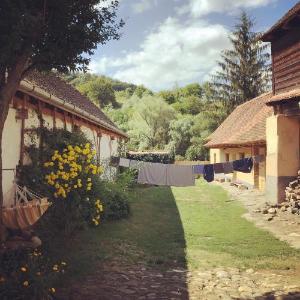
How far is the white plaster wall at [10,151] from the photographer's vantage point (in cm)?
727

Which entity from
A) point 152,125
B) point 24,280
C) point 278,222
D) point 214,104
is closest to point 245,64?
point 214,104

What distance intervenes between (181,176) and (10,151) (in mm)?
10513

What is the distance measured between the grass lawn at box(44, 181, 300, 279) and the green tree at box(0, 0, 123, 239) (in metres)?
3.14

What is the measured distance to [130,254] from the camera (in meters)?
8.04

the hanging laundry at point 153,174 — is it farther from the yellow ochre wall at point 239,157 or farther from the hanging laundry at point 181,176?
the yellow ochre wall at point 239,157

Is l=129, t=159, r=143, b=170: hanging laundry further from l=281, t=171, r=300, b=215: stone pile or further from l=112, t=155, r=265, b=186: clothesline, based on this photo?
l=281, t=171, r=300, b=215: stone pile

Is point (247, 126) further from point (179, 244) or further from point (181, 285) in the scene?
point (181, 285)

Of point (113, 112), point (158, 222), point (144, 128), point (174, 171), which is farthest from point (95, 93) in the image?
point (158, 222)

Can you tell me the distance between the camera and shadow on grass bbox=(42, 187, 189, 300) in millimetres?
5863

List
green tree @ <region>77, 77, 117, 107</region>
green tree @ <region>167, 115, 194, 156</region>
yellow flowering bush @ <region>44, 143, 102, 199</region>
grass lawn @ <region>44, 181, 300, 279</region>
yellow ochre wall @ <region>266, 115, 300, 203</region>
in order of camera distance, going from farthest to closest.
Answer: green tree @ <region>77, 77, 117, 107</region>, green tree @ <region>167, 115, 194, 156</region>, yellow ochre wall @ <region>266, 115, 300, 203</region>, yellow flowering bush @ <region>44, 143, 102, 199</region>, grass lawn @ <region>44, 181, 300, 279</region>

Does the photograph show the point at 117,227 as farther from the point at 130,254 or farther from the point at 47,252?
the point at 47,252

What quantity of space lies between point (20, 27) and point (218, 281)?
4896 mm

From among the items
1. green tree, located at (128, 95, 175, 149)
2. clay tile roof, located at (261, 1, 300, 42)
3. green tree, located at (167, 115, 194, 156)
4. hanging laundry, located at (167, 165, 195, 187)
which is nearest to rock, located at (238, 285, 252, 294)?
clay tile roof, located at (261, 1, 300, 42)

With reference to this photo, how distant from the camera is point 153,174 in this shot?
1780 centimetres
